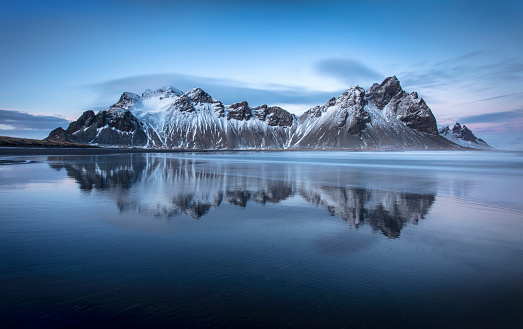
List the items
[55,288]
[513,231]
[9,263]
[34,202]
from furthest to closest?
[34,202]
[513,231]
[9,263]
[55,288]

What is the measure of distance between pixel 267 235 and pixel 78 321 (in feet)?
21.4

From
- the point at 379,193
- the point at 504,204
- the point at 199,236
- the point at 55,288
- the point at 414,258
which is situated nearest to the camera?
the point at 55,288

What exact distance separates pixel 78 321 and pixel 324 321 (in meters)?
4.32

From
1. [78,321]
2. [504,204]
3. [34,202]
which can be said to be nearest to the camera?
[78,321]

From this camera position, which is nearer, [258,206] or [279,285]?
[279,285]

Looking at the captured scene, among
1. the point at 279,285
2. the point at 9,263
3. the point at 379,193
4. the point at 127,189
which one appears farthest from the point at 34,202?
the point at 379,193

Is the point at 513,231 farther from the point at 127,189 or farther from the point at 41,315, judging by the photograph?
the point at 127,189

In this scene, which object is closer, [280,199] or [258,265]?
[258,265]

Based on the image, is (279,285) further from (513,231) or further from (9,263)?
(513,231)

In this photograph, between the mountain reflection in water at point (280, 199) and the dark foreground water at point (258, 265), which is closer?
the dark foreground water at point (258, 265)

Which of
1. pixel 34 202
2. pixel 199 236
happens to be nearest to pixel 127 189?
pixel 34 202

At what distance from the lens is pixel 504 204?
58.2 ft

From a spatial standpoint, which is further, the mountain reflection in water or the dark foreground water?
the mountain reflection in water

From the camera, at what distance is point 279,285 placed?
23.6 feet
